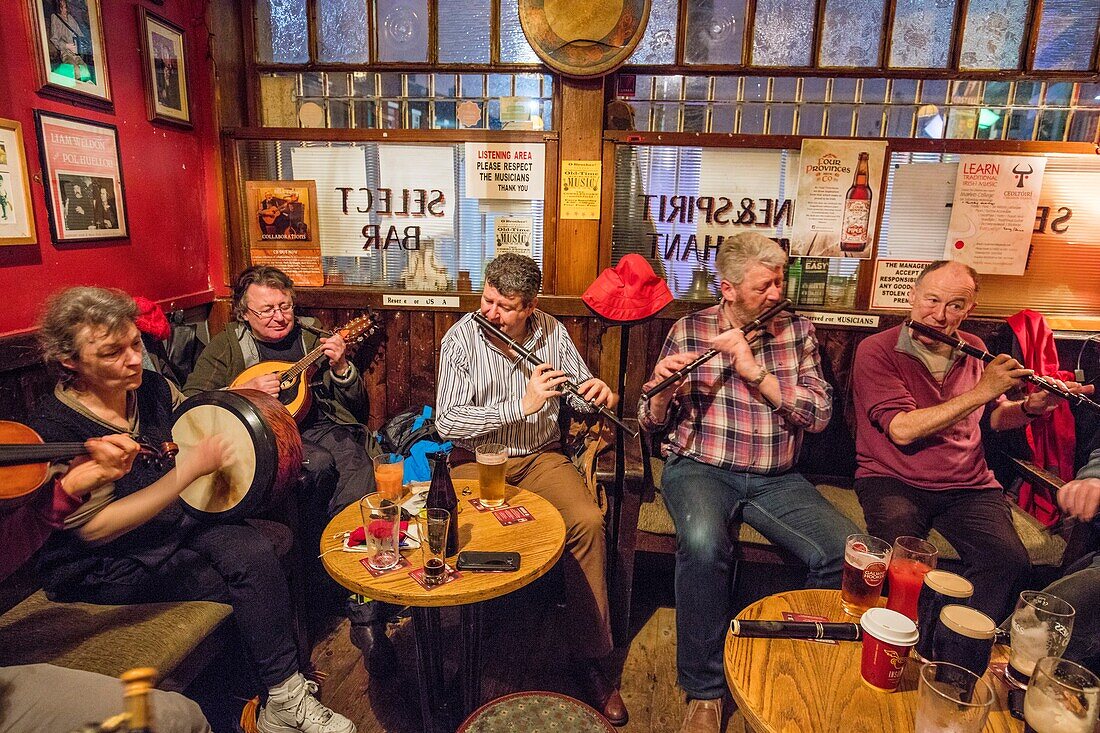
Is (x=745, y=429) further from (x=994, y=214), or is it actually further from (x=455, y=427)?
(x=994, y=214)

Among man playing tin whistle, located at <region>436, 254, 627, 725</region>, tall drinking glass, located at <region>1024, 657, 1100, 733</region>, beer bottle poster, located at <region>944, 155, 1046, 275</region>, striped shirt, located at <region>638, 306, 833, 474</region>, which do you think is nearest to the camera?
tall drinking glass, located at <region>1024, 657, 1100, 733</region>

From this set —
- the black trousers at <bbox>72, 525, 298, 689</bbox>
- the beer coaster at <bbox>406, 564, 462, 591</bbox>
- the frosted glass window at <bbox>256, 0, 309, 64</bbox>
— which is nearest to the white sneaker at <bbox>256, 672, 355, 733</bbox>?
the black trousers at <bbox>72, 525, 298, 689</bbox>

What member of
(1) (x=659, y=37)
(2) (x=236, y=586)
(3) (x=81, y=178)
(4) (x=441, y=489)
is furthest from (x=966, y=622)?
(3) (x=81, y=178)

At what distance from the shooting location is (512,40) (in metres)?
3.41

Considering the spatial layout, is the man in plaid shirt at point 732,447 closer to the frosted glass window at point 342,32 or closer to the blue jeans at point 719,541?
the blue jeans at point 719,541

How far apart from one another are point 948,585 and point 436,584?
1365 millimetres

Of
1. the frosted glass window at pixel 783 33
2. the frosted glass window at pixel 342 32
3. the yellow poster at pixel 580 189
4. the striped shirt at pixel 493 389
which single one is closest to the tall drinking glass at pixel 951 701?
the striped shirt at pixel 493 389

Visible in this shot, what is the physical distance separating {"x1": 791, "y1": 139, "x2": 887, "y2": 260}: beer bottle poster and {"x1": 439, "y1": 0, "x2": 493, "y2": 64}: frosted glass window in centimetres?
176

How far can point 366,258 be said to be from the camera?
12.1ft

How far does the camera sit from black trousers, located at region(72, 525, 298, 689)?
7.07 feet

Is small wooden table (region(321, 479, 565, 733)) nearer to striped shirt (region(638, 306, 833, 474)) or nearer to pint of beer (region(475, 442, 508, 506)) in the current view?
pint of beer (region(475, 442, 508, 506))

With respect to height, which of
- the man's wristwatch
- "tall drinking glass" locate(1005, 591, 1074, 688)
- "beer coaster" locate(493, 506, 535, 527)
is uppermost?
the man's wristwatch

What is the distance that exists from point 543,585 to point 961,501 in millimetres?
1928

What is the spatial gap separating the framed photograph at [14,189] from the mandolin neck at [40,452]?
102 cm
